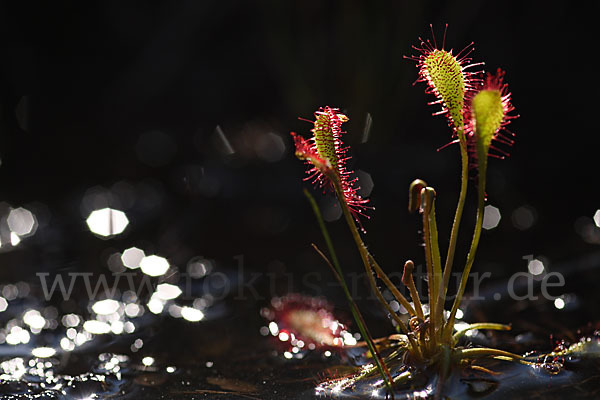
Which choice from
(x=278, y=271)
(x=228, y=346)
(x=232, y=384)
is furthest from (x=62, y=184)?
(x=232, y=384)

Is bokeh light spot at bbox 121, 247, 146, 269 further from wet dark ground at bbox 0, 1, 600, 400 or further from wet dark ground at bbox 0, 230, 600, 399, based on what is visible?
wet dark ground at bbox 0, 230, 600, 399

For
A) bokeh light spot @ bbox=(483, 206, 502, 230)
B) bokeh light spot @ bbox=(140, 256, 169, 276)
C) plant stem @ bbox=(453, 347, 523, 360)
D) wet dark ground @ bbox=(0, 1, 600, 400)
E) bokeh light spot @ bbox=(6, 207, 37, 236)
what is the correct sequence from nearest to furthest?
plant stem @ bbox=(453, 347, 523, 360) → wet dark ground @ bbox=(0, 1, 600, 400) → bokeh light spot @ bbox=(140, 256, 169, 276) → bokeh light spot @ bbox=(483, 206, 502, 230) → bokeh light spot @ bbox=(6, 207, 37, 236)

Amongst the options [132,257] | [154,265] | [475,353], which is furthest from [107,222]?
[475,353]

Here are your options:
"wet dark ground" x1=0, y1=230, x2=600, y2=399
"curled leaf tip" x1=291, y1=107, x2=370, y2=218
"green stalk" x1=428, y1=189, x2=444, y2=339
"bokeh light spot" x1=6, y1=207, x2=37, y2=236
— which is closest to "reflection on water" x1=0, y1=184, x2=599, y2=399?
"wet dark ground" x1=0, y1=230, x2=600, y2=399

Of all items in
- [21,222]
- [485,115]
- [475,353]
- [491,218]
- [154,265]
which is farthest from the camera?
[21,222]

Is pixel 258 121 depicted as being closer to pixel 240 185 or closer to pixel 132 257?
pixel 240 185

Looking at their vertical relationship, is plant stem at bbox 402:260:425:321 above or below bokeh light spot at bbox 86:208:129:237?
below

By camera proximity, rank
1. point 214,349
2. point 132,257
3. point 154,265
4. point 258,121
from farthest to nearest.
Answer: point 258,121 → point 132,257 → point 154,265 → point 214,349

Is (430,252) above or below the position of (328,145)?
below

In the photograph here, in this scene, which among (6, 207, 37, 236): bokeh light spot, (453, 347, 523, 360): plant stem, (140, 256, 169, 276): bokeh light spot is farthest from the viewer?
(6, 207, 37, 236): bokeh light spot
